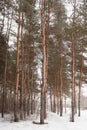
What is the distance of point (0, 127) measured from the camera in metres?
15.9

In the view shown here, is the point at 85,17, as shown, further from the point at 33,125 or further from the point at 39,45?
the point at 33,125

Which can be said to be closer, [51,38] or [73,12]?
[73,12]

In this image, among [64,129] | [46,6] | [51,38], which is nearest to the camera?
[64,129]

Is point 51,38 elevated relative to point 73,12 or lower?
lower

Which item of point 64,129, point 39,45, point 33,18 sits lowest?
point 64,129

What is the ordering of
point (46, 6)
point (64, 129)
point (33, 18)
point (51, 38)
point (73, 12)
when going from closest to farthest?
point (64, 129), point (46, 6), point (73, 12), point (33, 18), point (51, 38)

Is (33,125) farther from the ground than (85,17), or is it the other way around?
(85,17)

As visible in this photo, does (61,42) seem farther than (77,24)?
Yes

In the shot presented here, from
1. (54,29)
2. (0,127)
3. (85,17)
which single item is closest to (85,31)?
(85,17)

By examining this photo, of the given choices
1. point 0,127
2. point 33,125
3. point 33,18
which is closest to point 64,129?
point 33,125

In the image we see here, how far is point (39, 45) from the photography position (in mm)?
24578

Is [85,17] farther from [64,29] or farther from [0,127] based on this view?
Result: [0,127]

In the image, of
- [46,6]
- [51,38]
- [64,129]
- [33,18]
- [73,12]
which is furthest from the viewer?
[51,38]

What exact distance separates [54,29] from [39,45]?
8.24 feet
